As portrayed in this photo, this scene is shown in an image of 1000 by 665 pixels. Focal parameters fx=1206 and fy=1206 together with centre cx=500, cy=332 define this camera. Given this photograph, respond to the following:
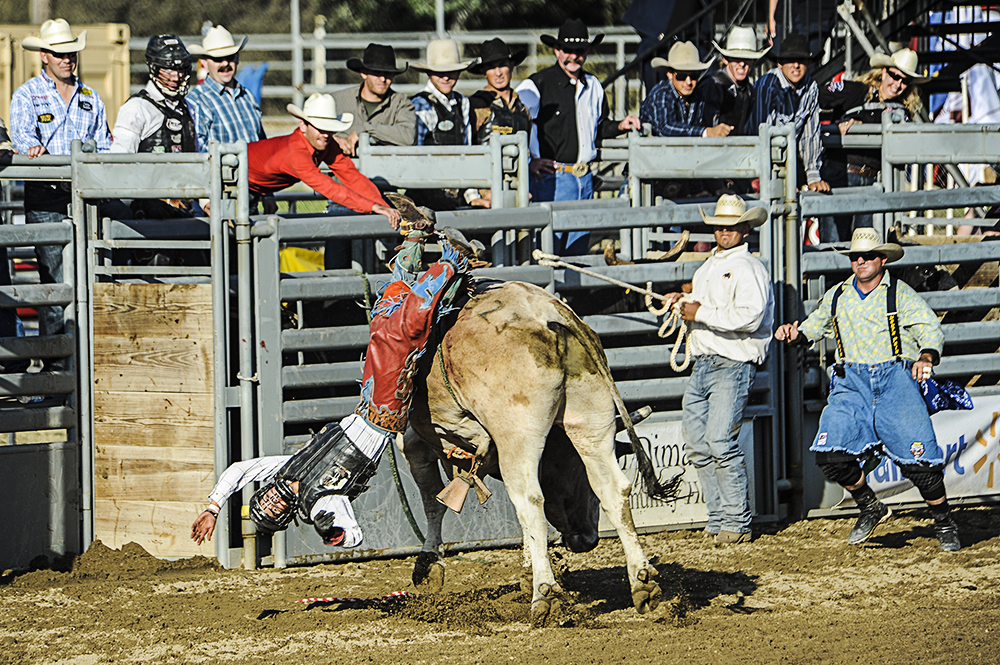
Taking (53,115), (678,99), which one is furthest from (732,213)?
(53,115)

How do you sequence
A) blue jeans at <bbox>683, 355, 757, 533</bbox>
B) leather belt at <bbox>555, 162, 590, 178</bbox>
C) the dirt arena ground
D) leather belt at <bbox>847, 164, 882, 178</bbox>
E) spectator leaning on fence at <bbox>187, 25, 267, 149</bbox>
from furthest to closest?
leather belt at <bbox>847, 164, 882, 178</bbox> → leather belt at <bbox>555, 162, 590, 178</bbox> → spectator leaning on fence at <bbox>187, 25, 267, 149</bbox> → blue jeans at <bbox>683, 355, 757, 533</bbox> → the dirt arena ground

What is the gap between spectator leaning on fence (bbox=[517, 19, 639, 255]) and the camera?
9312mm

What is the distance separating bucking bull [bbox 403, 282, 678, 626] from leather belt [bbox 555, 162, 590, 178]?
310 cm

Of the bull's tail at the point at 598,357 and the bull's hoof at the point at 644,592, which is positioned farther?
the bull's tail at the point at 598,357

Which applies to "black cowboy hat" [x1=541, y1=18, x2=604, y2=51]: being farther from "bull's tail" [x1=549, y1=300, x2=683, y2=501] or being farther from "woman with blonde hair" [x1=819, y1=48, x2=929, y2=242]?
"bull's tail" [x1=549, y1=300, x2=683, y2=501]

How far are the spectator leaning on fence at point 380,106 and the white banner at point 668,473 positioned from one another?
8.88 feet

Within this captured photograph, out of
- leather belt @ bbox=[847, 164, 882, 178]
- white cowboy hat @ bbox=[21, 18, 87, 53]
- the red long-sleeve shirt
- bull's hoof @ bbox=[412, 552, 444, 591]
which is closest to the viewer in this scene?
bull's hoof @ bbox=[412, 552, 444, 591]

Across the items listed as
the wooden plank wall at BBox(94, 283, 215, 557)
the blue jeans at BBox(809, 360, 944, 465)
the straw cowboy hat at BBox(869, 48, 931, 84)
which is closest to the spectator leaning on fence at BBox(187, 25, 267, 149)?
the wooden plank wall at BBox(94, 283, 215, 557)

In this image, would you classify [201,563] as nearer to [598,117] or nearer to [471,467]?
[471,467]

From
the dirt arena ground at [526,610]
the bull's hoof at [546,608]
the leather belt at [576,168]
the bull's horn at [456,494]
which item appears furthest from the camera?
the leather belt at [576,168]

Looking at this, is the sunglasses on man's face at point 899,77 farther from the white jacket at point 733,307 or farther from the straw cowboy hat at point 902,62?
the white jacket at point 733,307

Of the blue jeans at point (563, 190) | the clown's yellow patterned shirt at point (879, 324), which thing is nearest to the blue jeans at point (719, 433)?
the clown's yellow patterned shirt at point (879, 324)

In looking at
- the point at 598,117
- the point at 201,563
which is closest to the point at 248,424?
the point at 201,563

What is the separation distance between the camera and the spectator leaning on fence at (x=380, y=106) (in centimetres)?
855
